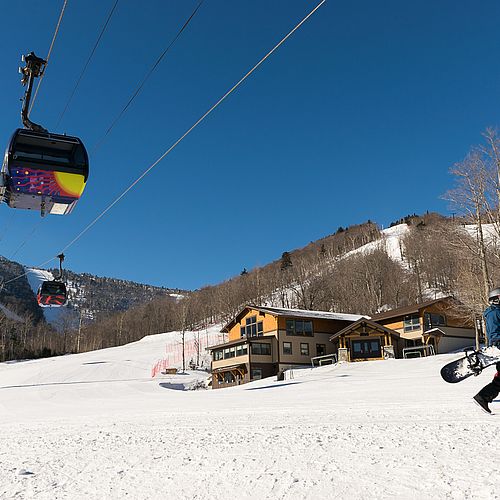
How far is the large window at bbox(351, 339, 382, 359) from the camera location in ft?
138

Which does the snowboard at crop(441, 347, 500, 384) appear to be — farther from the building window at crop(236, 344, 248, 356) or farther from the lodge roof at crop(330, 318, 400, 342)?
the building window at crop(236, 344, 248, 356)

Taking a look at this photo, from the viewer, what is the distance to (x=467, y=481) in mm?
3695

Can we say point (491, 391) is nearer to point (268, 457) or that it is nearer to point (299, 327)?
point (268, 457)

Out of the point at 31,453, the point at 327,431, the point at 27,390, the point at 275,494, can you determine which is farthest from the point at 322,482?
the point at 27,390

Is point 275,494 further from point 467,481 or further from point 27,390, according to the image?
point 27,390

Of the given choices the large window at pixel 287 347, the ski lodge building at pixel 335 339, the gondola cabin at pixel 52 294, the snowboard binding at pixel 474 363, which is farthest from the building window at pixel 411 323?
the snowboard binding at pixel 474 363

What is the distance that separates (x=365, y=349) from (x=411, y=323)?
199 inches

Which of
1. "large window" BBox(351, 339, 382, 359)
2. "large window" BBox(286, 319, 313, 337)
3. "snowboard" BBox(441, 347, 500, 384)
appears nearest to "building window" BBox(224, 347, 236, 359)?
"large window" BBox(286, 319, 313, 337)

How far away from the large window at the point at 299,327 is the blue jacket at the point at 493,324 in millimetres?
37962

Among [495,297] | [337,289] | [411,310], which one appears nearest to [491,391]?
[495,297]

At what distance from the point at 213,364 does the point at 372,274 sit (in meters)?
42.5

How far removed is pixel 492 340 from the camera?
7027 mm

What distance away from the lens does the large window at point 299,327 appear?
44.7m

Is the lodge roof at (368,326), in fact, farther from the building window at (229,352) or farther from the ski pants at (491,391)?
the ski pants at (491,391)
